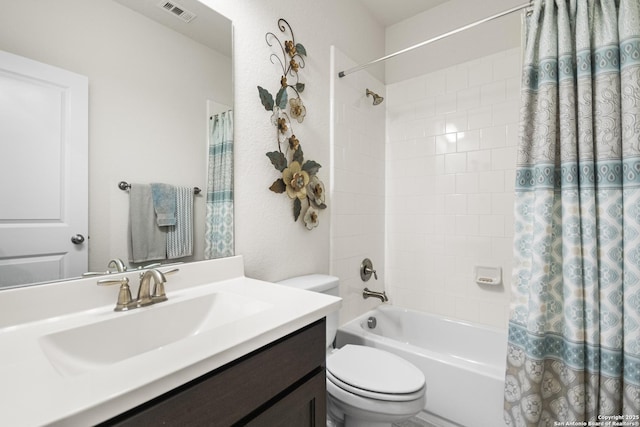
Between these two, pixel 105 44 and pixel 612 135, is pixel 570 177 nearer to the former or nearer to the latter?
pixel 612 135

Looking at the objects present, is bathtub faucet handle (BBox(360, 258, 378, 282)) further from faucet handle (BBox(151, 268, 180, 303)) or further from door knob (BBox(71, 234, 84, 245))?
door knob (BBox(71, 234, 84, 245))

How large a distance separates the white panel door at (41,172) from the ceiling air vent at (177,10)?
1.29ft

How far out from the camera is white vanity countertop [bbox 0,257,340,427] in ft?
1.31

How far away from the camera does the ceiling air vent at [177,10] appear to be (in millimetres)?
1003

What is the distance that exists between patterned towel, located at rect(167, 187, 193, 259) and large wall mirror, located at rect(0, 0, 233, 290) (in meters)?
0.02

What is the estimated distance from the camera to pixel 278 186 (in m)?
1.40

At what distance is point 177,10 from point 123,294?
96 cm

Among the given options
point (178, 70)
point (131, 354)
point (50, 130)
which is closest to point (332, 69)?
point (178, 70)

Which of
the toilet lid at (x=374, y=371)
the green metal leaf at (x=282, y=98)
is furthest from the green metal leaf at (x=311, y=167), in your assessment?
the toilet lid at (x=374, y=371)

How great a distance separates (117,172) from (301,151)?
83 centimetres

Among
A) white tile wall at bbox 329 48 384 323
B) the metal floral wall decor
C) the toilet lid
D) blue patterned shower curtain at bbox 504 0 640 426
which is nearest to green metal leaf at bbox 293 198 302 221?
the metal floral wall decor

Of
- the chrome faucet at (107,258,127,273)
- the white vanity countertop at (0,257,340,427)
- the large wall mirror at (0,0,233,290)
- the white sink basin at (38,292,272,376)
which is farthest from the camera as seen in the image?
the chrome faucet at (107,258,127,273)

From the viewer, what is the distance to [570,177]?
113 cm

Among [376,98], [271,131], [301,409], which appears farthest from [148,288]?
[376,98]
